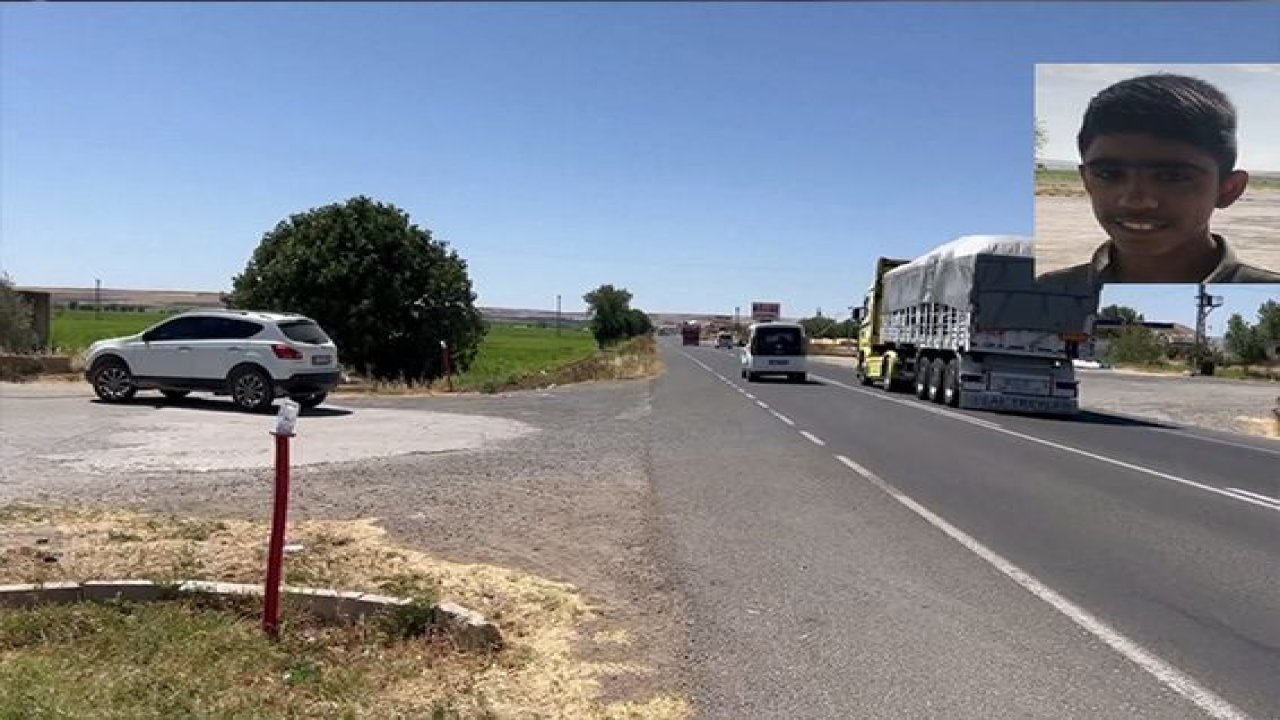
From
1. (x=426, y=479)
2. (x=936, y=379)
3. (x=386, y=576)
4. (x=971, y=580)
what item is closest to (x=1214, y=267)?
(x=936, y=379)

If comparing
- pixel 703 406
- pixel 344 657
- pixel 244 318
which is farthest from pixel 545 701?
pixel 703 406

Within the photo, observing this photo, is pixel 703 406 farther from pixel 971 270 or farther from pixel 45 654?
pixel 45 654

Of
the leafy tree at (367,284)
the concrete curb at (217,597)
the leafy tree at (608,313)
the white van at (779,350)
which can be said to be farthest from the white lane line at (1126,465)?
the leafy tree at (608,313)

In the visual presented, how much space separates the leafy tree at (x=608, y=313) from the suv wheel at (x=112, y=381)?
9373 centimetres

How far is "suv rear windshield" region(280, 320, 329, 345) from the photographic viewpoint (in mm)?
19391

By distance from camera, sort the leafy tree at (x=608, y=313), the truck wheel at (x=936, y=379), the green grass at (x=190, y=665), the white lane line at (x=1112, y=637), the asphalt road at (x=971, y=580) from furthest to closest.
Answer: the leafy tree at (x=608, y=313)
the truck wheel at (x=936, y=379)
the asphalt road at (x=971, y=580)
the white lane line at (x=1112, y=637)
the green grass at (x=190, y=665)

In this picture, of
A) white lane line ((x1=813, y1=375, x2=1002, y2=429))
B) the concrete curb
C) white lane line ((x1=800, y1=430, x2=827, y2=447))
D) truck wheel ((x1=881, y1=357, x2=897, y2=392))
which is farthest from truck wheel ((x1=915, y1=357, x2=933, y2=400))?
the concrete curb

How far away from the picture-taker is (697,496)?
38.5 ft

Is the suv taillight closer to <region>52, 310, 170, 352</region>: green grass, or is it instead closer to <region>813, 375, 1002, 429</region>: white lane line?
<region>52, 310, 170, 352</region>: green grass

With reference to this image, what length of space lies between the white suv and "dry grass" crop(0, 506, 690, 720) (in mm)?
9914

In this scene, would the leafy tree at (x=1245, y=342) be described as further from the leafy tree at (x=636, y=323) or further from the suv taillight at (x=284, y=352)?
the suv taillight at (x=284, y=352)

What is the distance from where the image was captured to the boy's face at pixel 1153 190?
26.8 metres

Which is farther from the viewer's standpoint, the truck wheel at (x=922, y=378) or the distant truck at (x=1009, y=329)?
the truck wheel at (x=922, y=378)

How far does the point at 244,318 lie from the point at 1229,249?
23156 millimetres
